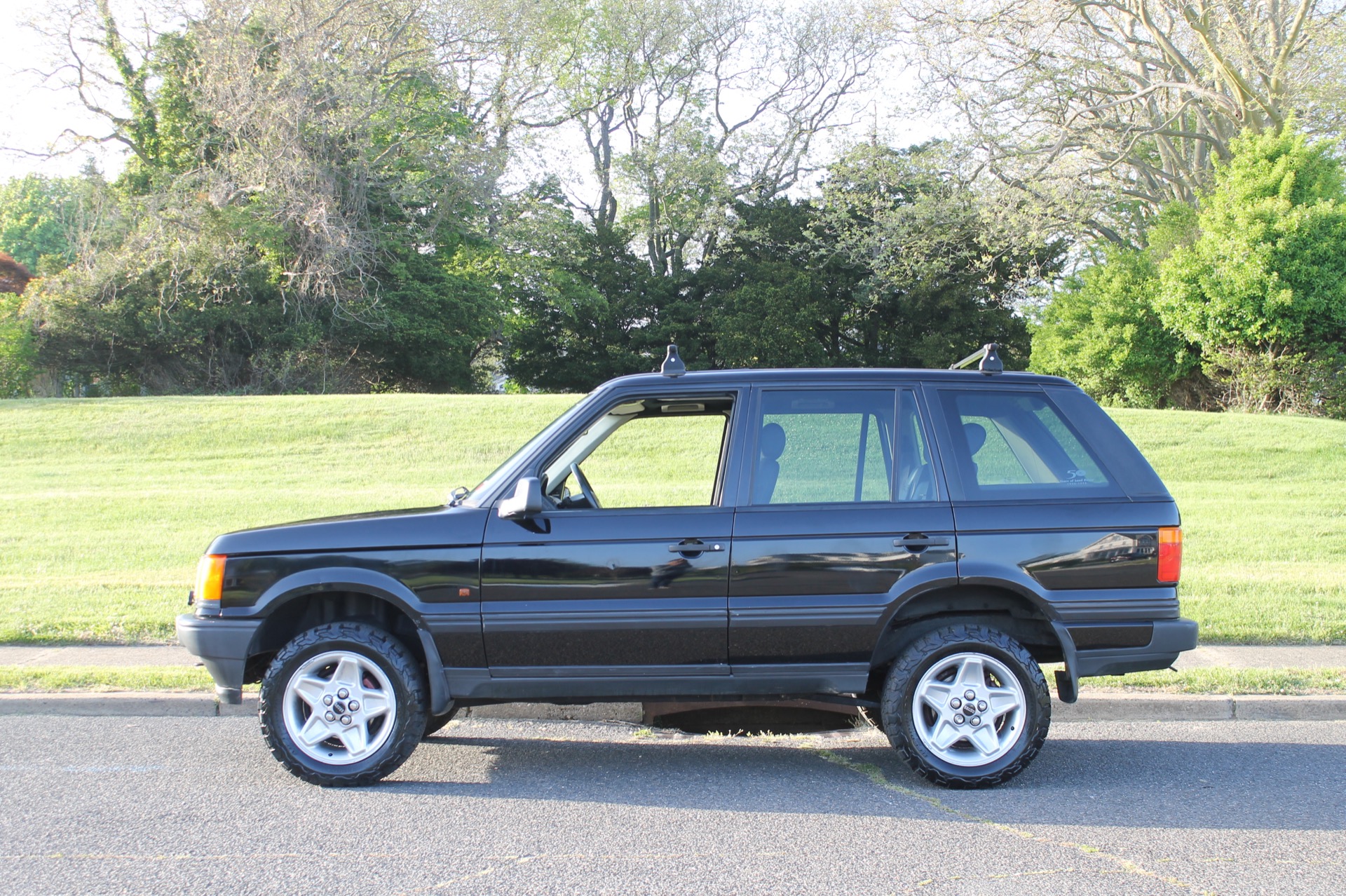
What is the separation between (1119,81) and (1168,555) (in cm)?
2828

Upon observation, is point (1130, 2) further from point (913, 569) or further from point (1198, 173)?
point (913, 569)

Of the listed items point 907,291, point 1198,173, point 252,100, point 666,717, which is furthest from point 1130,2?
point 666,717

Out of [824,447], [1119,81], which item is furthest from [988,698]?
[1119,81]

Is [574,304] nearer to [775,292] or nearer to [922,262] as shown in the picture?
[775,292]

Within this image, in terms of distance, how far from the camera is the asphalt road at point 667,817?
3939mm

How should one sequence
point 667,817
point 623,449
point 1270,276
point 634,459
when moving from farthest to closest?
point 1270,276
point 634,459
point 623,449
point 667,817

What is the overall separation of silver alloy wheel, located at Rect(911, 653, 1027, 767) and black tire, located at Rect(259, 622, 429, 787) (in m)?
2.33

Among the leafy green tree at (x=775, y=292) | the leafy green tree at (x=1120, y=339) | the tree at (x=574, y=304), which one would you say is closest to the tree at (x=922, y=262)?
Answer: the leafy green tree at (x=775, y=292)

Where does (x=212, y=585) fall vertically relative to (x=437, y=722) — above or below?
above

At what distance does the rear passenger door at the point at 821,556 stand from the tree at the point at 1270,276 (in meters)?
21.3

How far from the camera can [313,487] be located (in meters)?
17.0

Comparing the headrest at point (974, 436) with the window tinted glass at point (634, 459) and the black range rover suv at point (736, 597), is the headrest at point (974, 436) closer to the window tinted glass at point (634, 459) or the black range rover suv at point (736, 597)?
the black range rover suv at point (736, 597)

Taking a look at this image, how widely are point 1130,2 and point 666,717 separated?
26.5 m

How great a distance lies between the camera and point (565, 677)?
4941mm
